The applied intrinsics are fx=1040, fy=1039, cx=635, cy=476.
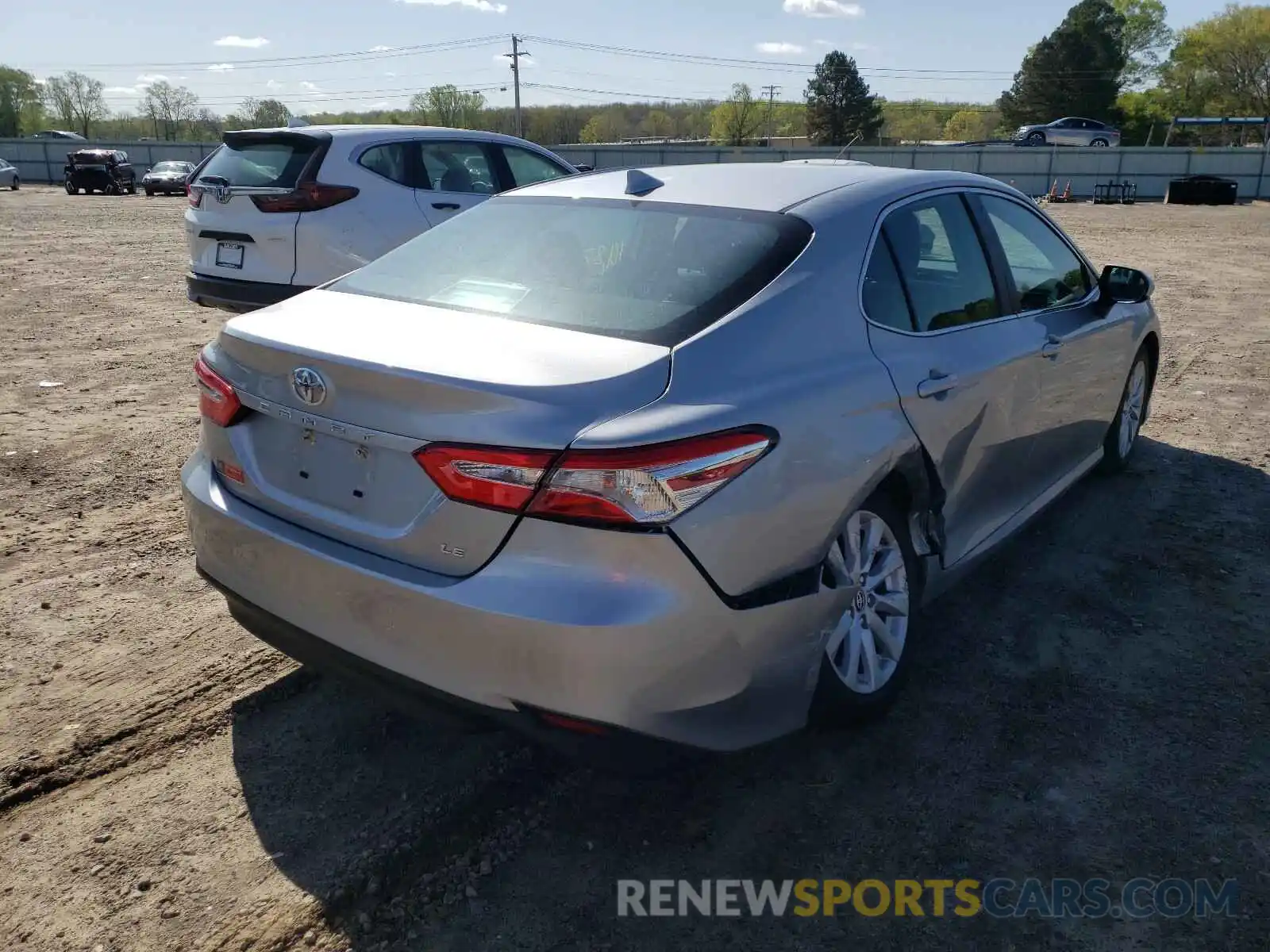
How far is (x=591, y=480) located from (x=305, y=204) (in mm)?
A: 6178

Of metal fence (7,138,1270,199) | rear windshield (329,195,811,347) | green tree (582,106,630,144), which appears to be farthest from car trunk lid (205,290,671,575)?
green tree (582,106,630,144)

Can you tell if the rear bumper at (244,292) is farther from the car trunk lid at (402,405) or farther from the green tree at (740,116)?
the green tree at (740,116)

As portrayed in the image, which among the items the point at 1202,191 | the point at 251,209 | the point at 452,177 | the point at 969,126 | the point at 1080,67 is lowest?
the point at 1202,191

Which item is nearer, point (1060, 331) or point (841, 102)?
point (1060, 331)

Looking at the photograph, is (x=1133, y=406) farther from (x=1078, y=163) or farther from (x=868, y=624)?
(x=1078, y=163)

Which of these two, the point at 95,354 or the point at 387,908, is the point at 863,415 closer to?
the point at 387,908

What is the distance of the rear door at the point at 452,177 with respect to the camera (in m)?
8.27

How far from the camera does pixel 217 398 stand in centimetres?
293

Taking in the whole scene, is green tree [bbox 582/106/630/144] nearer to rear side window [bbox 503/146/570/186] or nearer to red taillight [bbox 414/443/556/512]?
rear side window [bbox 503/146/570/186]

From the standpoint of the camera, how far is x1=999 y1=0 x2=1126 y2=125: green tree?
245 feet

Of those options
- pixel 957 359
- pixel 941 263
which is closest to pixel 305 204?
pixel 941 263

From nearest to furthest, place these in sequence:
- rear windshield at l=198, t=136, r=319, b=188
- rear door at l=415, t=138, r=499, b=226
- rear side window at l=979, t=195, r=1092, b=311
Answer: rear side window at l=979, t=195, r=1092, b=311
rear windshield at l=198, t=136, r=319, b=188
rear door at l=415, t=138, r=499, b=226

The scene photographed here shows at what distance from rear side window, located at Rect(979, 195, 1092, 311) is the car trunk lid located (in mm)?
2143

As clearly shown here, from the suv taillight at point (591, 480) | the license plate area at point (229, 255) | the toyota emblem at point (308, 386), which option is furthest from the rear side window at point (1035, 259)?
the license plate area at point (229, 255)
